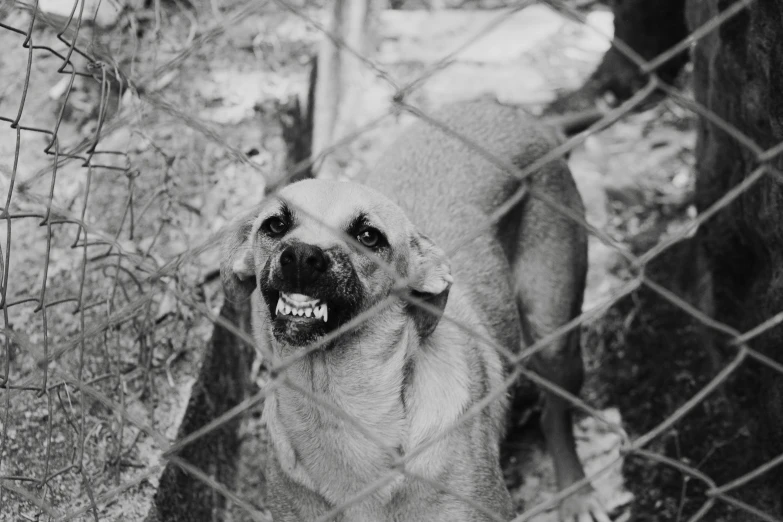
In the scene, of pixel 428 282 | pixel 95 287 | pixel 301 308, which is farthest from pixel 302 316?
pixel 95 287

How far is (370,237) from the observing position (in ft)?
10.9

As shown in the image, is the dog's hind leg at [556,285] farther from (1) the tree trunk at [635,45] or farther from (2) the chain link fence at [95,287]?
(1) the tree trunk at [635,45]

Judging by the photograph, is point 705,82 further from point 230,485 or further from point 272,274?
point 230,485

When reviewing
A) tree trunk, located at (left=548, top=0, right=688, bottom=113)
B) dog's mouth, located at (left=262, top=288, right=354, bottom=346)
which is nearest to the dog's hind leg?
dog's mouth, located at (left=262, top=288, right=354, bottom=346)

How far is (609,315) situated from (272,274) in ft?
10.2

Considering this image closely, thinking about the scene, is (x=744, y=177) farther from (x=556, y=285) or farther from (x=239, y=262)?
(x=239, y=262)

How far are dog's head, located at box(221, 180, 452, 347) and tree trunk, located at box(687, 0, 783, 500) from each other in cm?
144

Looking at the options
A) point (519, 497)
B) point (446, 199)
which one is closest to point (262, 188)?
point (446, 199)

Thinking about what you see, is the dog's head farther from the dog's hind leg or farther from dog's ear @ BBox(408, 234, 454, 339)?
the dog's hind leg

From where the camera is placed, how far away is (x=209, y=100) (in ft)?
18.9

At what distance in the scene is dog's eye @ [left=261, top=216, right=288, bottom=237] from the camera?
3274 mm

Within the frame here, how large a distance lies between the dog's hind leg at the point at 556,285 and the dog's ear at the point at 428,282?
115 cm

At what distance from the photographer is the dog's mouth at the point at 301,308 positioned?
117 inches

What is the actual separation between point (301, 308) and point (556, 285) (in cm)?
203
